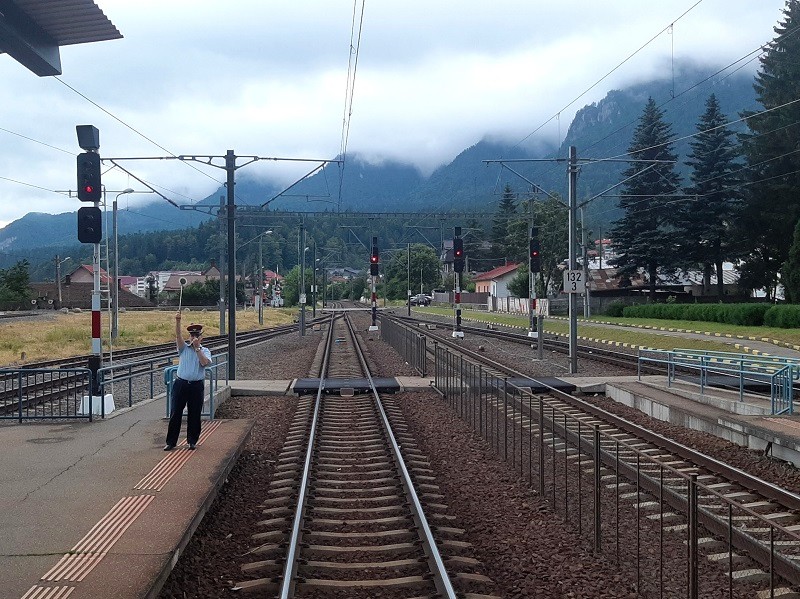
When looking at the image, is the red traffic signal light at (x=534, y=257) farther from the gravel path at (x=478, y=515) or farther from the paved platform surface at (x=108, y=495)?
the paved platform surface at (x=108, y=495)

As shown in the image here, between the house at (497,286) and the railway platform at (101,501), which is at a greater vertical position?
the house at (497,286)

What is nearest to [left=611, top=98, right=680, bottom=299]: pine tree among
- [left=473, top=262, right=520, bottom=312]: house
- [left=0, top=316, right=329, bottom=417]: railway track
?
[left=473, top=262, right=520, bottom=312]: house

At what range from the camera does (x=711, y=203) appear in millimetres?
61719

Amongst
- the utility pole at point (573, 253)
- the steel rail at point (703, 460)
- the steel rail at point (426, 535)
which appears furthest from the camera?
the utility pole at point (573, 253)

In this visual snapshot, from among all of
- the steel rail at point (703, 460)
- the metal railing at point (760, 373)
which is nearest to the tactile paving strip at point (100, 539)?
the steel rail at point (703, 460)

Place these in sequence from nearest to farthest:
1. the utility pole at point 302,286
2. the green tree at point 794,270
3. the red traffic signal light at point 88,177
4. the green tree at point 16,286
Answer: the red traffic signal light at point 88,177 < the green tree at point 794,270 < the utility pole at point 302,286 < the green tree at point 16,286

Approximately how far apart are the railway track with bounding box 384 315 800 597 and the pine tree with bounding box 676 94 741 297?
49557 mm

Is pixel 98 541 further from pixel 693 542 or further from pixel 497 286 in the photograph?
pixel 497 286

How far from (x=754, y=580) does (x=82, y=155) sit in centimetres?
1253

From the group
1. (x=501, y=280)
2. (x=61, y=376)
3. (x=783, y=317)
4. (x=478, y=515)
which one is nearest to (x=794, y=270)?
(x=783, y=317)

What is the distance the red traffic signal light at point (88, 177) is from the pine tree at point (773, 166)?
48.8 m

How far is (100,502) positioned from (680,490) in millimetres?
6645

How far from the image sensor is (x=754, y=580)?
7.18 meters

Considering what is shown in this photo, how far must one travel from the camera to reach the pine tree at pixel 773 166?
55094 mm
